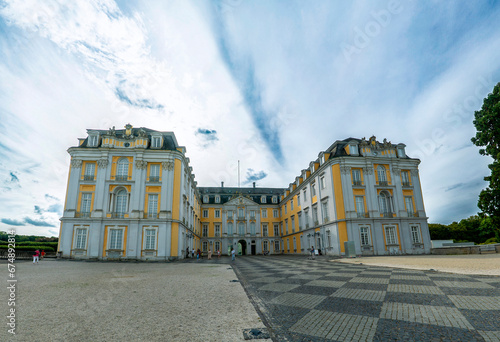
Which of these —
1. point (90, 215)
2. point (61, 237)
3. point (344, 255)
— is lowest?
point (344, 255)

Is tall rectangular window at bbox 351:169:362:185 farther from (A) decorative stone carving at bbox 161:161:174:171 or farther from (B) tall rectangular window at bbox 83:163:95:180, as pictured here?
(B) tall rectangular window at bbox 83:163:95:180

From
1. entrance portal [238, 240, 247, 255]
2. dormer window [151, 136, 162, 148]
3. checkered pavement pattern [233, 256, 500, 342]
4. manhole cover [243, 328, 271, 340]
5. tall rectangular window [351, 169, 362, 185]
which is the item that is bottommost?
entrance portal [238, 240, 247, 255]

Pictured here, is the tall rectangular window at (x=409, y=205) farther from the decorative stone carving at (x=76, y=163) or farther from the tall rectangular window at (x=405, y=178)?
the decorative stone carving at (x=76, y=163)

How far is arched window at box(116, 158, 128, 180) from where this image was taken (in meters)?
29.1

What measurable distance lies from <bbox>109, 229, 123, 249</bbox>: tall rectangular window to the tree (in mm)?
37320

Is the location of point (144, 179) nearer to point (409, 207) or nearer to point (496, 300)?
point (496, 300)

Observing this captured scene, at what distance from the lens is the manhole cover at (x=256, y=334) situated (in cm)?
370

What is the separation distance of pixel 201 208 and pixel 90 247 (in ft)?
90.4

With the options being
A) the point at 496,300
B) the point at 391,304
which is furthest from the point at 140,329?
the point at 496,300

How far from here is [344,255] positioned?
93.6ft

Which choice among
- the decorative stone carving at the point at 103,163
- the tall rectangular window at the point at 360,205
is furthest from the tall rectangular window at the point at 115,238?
the tall rectangular window at the point at 360,205

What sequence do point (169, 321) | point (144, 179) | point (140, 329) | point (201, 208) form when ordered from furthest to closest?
1. point (201, 208)
2. point (144, 179)
3. point (169, 321)
4. point (140, 329)

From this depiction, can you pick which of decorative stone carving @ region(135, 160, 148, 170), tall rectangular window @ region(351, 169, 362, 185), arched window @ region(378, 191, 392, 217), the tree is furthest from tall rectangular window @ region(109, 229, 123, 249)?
the tree

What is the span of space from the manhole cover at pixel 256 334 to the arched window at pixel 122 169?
29.0 meters
